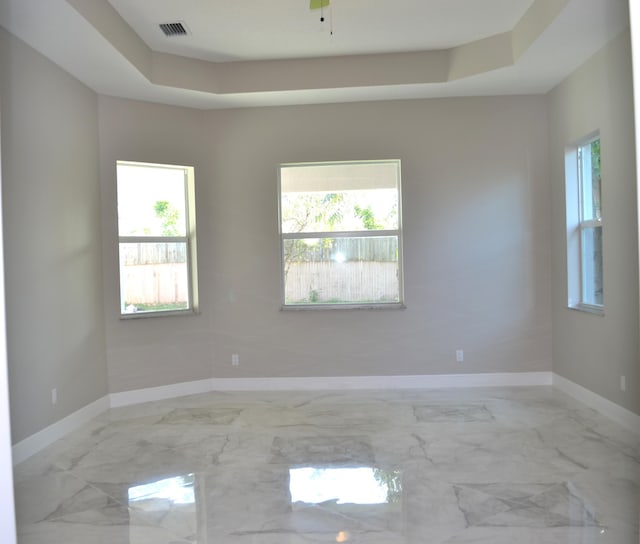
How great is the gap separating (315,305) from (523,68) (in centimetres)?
282

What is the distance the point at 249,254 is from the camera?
5652 mm

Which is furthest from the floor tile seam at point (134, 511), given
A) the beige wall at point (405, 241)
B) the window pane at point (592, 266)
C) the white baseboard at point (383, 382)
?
the window pane at point (592, 266)

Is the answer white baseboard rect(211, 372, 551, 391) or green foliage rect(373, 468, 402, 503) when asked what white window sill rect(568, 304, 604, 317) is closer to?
white baseboard rect(211, 372, 551, 391)

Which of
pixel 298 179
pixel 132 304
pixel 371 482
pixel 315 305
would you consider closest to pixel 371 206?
pixel 298 179

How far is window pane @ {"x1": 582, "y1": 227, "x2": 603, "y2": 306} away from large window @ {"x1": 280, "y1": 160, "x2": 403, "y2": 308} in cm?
165

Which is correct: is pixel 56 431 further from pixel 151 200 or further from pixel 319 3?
pixel 319 3

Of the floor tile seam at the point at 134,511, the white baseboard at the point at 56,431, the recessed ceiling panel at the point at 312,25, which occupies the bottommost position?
the floor tile seam at the point at 134,511

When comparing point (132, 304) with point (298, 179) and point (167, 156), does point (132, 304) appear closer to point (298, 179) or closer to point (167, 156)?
point (167, 156)

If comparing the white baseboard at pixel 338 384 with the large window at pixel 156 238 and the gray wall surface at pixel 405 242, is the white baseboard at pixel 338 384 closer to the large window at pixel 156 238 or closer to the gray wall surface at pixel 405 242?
the gray wall surface at pixel 405 242

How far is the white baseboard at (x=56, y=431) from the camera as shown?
12.1ft

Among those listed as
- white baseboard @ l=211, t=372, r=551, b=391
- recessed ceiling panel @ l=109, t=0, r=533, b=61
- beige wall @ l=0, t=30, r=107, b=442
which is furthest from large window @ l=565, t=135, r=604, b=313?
beige wall @ l=0, t=30, r=107, b=442

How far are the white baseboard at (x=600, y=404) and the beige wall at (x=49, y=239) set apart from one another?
4.14m

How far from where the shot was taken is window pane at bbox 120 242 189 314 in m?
5.31

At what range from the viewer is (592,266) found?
15.8 ft
